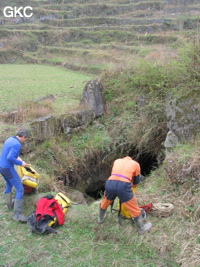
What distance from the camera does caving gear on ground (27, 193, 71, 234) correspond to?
4.05 meters

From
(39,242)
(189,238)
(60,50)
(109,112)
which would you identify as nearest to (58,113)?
(109,112)

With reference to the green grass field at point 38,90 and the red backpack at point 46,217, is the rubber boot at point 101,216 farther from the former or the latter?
the green grass field at point 38,90

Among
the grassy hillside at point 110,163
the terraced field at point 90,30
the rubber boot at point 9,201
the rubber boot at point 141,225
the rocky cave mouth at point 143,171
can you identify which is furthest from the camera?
the terraced field at point 90,30

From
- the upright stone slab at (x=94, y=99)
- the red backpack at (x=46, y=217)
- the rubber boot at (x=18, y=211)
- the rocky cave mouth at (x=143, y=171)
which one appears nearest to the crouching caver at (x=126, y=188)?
the red backpack at (x=46, y=217)

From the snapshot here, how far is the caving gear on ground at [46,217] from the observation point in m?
4.05

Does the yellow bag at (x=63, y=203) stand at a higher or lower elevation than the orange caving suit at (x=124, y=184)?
lower

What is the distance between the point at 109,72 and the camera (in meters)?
9.63

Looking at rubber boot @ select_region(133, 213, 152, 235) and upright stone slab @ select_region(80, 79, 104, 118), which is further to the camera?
upright stone slab @ select_region(80, 79, 104, 118)

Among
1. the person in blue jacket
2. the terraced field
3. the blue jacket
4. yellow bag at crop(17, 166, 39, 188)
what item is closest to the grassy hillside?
the person in blue jacket

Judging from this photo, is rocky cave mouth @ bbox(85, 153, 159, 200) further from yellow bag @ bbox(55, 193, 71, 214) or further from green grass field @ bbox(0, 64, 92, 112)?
yellow bag @ bbox(55, 193, 71, 214)

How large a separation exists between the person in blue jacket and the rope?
7.70 ft

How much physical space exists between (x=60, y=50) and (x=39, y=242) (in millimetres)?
23575

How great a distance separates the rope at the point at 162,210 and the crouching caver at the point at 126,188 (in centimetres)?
28

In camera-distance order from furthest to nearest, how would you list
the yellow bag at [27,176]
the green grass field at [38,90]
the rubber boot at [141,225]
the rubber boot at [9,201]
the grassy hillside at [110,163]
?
the green grass field at [38,90] < the yellow bag at [27,176] < the rubber boot at [9,201] < the rubber boot at [141,225] < the grassy hillside at [110,163]
